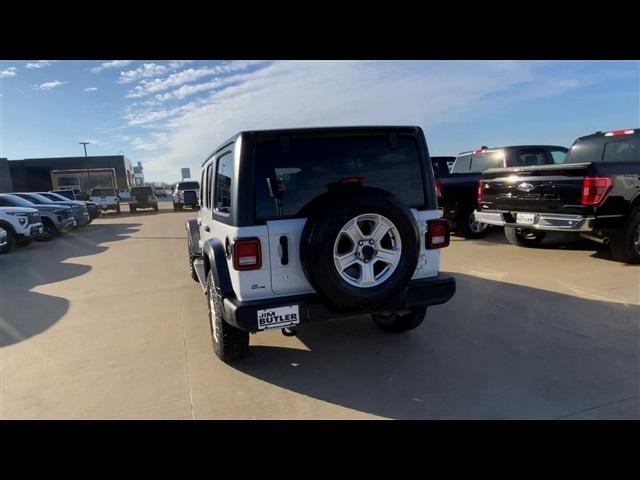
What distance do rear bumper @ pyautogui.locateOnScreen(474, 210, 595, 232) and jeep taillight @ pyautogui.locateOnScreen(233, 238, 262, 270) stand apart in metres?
5.48

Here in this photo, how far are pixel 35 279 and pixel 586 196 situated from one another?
31.8ft

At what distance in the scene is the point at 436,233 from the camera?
3.47 metres

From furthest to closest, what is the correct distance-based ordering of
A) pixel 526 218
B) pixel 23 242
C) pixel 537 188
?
pixel 23 242
pixel 526 218
pixel 537 188

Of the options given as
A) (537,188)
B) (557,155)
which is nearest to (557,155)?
(557,155)

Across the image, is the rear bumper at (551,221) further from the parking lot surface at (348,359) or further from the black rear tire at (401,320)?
the black rear tire at (401,320)

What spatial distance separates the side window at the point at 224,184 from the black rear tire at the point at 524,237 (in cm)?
683

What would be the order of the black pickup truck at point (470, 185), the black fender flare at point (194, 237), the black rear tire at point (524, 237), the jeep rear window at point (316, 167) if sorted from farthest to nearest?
the black pickup truck at point (470, 185)
the black rear tire at point (524, 237)
the black fender flare at point (194, 237)
the jeep rear window at point (316, 167)

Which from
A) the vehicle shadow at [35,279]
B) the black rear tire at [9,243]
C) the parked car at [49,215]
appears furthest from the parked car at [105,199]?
the black rear tire at [9,243]

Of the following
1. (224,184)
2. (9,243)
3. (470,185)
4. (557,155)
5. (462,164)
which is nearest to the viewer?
(224,184)

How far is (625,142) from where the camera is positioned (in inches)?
280

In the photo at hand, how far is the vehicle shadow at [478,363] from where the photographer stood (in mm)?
2805

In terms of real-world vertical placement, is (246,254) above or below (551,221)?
above

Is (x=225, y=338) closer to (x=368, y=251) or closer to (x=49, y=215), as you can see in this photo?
(x=368, y=251)

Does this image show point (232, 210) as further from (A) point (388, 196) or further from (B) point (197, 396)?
(B) point (197, 396)
